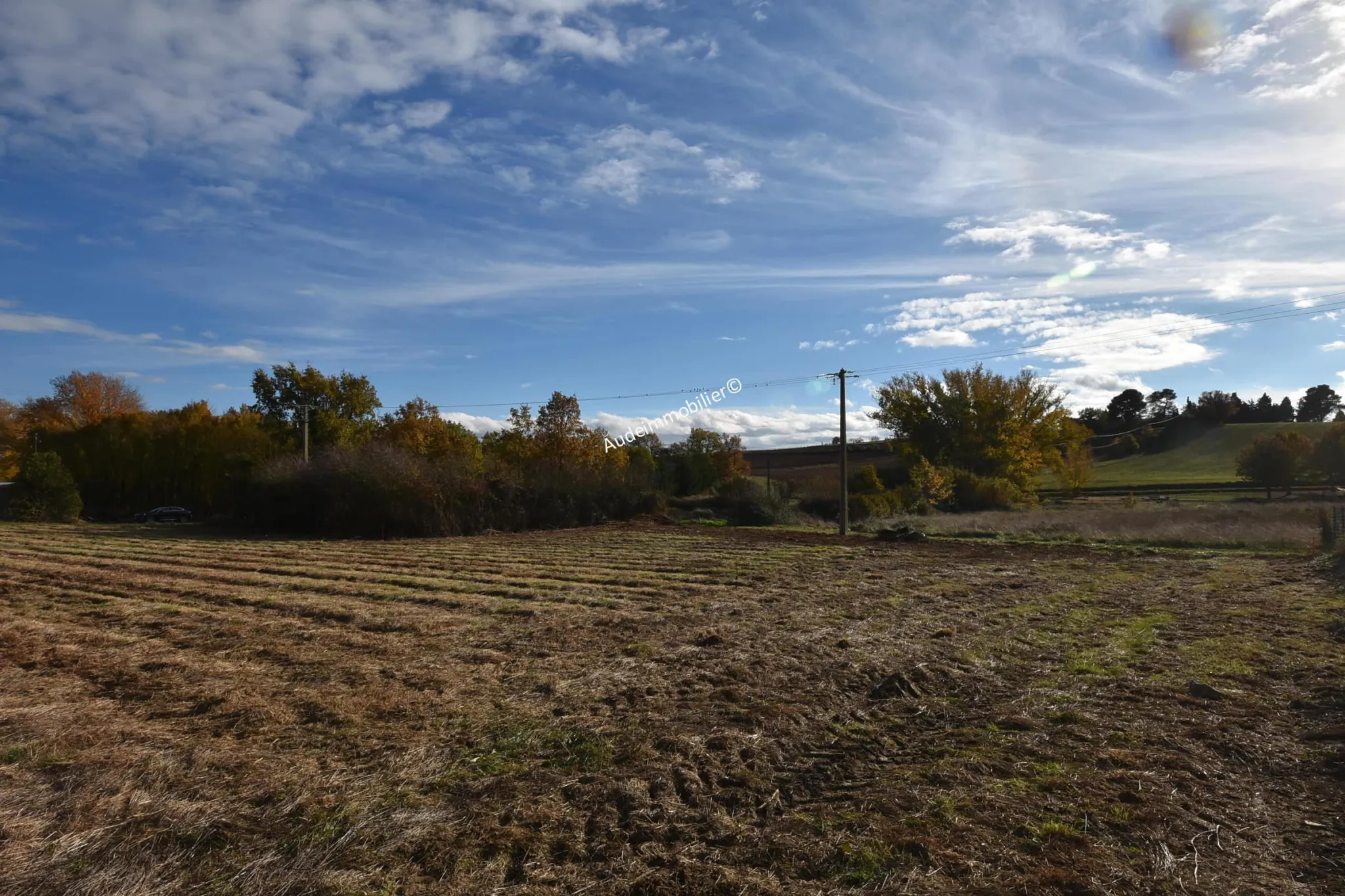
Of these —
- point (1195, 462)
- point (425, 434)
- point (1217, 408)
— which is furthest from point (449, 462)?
point (1217, 408)

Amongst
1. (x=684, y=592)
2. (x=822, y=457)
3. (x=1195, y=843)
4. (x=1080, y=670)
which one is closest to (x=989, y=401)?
(x=822, y=457)

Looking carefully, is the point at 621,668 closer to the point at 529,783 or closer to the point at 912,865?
the point at 529,783

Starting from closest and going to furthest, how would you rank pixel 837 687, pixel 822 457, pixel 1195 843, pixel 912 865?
pixel 912 865, pixel 1195 843, pixel 837 687, pixel 822 457

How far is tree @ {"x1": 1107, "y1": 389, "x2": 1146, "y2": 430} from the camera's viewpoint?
119 metres

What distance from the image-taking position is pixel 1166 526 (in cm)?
2836

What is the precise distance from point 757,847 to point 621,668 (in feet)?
14.1

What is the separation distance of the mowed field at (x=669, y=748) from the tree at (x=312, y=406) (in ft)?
112

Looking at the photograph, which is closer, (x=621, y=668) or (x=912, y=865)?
(x=912, y=865)

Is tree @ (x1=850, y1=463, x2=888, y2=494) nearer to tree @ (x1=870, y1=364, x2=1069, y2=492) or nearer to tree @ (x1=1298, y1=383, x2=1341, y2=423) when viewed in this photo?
tree @ (x1=870, y1=364, x2=1069, y2=492)

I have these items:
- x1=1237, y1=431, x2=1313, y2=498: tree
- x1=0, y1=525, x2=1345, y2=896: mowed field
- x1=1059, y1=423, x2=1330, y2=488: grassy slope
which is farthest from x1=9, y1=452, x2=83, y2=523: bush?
x1=1237, y1=431, x2=1313, y2=498: tree

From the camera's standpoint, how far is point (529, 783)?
5.12m

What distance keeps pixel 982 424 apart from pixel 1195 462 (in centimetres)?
4431

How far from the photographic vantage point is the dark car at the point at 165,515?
46.9 m

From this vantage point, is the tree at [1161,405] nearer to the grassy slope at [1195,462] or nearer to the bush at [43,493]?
the grassy slope at [1195,462]
